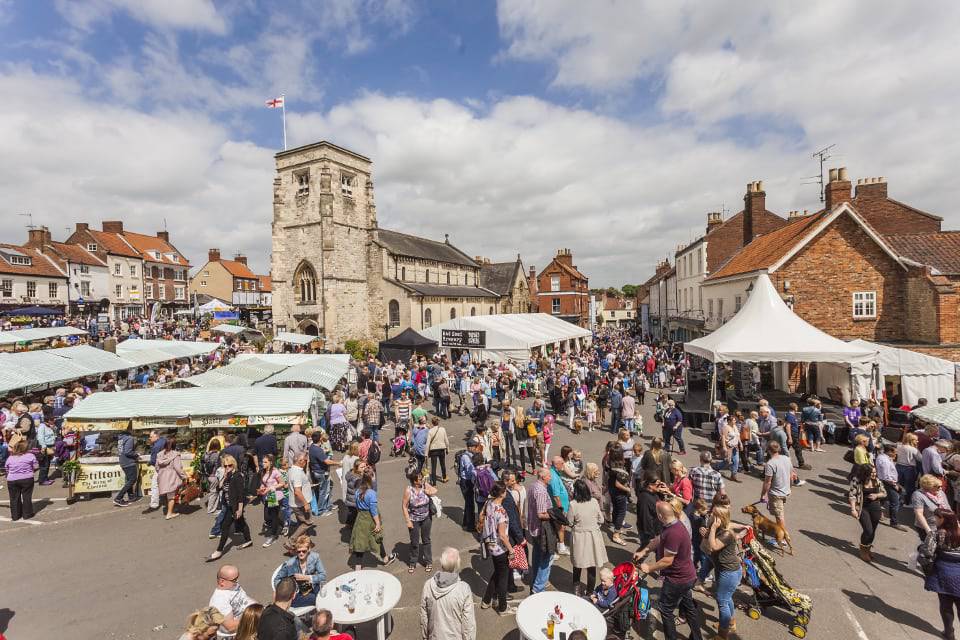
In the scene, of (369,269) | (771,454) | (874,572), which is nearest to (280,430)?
(771,454)

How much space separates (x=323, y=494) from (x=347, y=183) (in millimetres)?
30200

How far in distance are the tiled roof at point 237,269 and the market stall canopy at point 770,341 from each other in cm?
6110

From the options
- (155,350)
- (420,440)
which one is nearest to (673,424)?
(420,440)

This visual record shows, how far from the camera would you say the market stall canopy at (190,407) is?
380 inches

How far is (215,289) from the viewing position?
5909 cm

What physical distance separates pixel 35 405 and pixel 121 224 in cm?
5182

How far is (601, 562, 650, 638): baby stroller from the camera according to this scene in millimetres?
4742

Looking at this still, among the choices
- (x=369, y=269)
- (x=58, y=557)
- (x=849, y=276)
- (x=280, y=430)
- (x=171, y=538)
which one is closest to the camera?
(x=58, y=557)

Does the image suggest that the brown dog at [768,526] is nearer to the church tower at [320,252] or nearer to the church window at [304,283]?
the church tower at [320,252]

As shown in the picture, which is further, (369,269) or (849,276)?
(369,269)

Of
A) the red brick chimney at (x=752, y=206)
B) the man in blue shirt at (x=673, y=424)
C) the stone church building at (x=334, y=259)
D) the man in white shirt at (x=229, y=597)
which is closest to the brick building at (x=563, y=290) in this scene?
the stone church building at (x=334, y=259)

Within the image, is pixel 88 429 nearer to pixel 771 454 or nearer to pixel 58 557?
pixel 58 557

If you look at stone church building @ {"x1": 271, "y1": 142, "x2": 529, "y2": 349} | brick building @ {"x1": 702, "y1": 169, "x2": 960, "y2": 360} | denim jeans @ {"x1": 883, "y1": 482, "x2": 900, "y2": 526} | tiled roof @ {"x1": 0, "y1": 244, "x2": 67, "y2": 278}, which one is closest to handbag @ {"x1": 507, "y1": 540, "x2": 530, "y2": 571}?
denim jeans @ {"x1": 883, "y1": 482, "x2": 900, "y2": 526}

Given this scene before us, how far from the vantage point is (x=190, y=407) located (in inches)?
394
